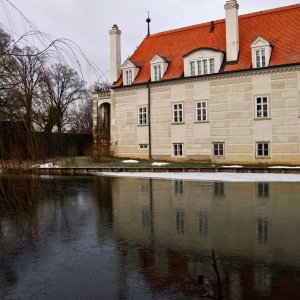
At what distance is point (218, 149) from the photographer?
32562 mm

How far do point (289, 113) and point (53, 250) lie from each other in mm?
24045

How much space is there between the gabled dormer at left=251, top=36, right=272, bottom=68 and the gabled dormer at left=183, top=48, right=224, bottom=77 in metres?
2.61

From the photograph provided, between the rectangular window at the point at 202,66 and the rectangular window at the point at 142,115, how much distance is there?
5.27 metres

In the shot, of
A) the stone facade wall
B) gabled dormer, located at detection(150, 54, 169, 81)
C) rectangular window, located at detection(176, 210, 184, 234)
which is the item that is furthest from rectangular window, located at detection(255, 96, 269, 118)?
rectangular window, located at detection(176, 210, 184, 234)

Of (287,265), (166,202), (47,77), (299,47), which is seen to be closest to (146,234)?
(287,265)

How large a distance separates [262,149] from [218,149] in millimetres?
3437

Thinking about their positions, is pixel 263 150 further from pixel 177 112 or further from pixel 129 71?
pixel 129 71

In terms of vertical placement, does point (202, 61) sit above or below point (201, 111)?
above

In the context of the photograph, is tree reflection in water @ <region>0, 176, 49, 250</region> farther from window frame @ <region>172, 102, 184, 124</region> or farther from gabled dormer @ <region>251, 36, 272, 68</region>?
window frame @ <region>172, 102, 184, 124</region>

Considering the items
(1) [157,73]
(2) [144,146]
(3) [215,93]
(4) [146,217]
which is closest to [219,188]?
(4) [146,217]

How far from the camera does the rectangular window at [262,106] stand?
30.4 metres

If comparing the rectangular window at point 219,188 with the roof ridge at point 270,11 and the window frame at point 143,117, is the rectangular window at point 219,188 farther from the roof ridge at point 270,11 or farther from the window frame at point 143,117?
the roof ridge at point 270,11

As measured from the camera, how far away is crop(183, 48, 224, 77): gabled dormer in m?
32.4

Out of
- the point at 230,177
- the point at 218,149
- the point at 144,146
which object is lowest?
the point at 230,177
